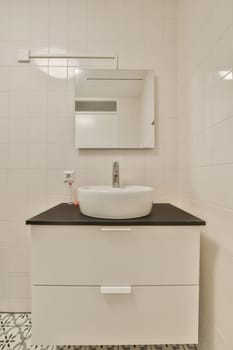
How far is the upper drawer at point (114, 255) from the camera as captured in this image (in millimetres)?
890

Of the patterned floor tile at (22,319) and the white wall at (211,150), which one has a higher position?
the white wall at (211,150)

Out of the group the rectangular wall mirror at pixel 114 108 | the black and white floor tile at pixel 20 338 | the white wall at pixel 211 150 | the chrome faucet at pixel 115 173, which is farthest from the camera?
the rectangular wall mirror at pixel 114 108

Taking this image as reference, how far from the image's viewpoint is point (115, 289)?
2.89ft

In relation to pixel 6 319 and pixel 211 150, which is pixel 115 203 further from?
pixel 6 319

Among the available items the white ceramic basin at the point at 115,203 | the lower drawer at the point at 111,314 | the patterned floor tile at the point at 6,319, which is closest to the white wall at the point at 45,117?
the patterned floor tile at the point at 6,319

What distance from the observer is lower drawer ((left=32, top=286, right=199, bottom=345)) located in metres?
0.90

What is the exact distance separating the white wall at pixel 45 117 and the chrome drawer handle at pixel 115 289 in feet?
2.25

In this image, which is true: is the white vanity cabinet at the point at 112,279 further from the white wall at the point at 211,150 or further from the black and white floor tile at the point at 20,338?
the black and white floor tile at the point at 20,338

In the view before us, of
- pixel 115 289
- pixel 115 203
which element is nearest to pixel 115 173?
pixel 115 203

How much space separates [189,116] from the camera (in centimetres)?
124

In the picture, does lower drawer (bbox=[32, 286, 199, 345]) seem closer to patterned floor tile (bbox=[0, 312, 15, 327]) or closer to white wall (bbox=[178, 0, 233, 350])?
white wall (bbox=[178, 0, 233, 350])

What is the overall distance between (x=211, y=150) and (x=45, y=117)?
42.3 inches

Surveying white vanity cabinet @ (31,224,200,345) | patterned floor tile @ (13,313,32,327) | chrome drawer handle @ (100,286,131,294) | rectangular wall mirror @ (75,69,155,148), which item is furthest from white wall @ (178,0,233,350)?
patterned floor tile @ (13,313,32,327)

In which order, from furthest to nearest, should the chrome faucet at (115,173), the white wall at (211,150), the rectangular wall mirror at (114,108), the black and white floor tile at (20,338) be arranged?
the rectangular wall mirror at (114,108)
the chrome faucet at (115,173)
the black and white floor tile at (20,338)
the white wall at (211,150)
